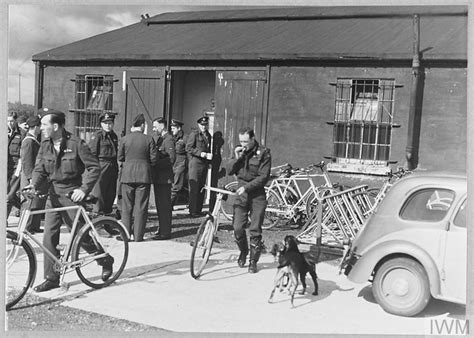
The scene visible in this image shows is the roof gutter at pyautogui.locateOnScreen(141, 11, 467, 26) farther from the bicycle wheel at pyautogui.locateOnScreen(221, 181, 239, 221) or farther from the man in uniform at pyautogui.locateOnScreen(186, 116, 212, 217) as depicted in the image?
the man in uniform at pyautogui.locateOnScreen(186, 116, 212, 217)

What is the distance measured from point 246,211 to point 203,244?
1.86 ft

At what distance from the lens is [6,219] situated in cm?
469

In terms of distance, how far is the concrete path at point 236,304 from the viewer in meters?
4.30

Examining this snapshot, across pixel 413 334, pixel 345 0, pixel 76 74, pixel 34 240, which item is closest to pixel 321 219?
pixel 413 334

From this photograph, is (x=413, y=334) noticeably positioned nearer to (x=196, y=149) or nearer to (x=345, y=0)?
(x=345, y=0)

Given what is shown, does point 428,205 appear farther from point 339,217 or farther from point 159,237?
point 159,237

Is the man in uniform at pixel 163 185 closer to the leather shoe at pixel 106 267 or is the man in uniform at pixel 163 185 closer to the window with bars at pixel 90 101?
the window with bars at pixel 90 101

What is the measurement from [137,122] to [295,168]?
205 centimetres

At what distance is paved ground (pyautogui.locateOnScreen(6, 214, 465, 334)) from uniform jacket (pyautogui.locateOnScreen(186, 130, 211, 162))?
2982 millimetres

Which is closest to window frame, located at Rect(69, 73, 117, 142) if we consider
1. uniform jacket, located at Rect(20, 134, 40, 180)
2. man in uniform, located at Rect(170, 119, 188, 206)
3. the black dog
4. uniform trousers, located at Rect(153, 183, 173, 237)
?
uniform jacket, located at Rect(20, 134, 40, 180)

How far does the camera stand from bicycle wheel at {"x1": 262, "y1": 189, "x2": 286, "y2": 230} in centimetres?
670

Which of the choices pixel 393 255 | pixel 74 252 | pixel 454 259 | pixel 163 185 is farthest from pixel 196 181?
pixel 454 259

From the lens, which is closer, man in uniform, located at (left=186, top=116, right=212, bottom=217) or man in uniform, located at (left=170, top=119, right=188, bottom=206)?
man in uniform, located at (left=186, top=116, right=212, bottom=217)
